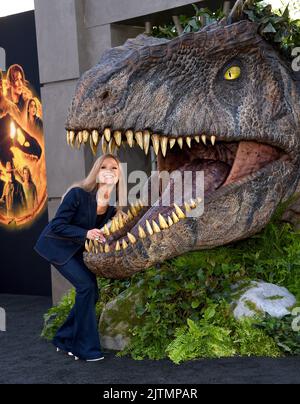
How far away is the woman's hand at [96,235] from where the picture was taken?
193 inches

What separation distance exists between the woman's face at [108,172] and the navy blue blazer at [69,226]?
147 millimetres

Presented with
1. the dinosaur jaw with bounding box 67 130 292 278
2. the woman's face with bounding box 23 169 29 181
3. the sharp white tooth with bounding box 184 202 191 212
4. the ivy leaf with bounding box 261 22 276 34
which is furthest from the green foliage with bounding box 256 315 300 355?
the woman's face with bounding box 23 169 29 181

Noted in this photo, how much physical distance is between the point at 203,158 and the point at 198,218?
77cm

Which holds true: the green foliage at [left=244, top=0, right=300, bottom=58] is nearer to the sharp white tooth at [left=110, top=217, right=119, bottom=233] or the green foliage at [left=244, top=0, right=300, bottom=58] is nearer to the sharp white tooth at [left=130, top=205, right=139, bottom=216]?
the sharp white tooth at [left=130, top=205, right=139, bottom=216]

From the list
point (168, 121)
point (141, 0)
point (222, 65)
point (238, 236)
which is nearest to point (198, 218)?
point (238, 236)

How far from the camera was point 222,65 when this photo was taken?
4848 millimetres

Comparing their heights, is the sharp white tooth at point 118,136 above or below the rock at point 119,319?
above

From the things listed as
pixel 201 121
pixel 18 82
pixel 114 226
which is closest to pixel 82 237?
pixel 114 226

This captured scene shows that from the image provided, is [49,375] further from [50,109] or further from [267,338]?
[50,109]

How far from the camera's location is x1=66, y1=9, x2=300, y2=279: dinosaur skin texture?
4441mm

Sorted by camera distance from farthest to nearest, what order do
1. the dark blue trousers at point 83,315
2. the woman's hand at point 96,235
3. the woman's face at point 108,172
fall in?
1. the woman's face at point 108,172
2. the dark blue trousers at point 83,315
3. the woman's hand at point 96,235

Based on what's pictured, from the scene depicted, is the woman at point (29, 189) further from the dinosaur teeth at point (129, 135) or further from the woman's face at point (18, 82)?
the dinosaur teeth at point (129, 135)

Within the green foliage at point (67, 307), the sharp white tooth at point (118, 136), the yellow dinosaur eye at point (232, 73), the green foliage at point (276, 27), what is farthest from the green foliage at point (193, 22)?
the green foliage at point (67, 307)

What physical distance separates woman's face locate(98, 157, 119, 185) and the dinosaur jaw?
274 mm
